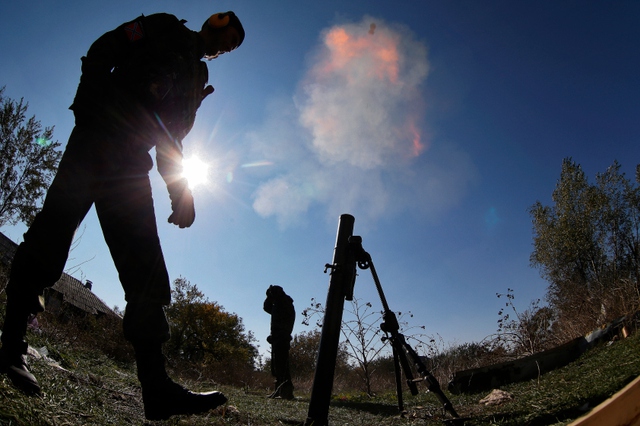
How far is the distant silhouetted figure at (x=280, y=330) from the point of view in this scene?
8152mm

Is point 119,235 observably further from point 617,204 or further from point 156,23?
point 617,204

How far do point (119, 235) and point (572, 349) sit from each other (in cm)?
531

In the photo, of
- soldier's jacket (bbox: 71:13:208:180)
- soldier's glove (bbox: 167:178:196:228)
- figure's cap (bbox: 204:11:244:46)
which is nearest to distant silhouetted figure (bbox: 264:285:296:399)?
soldier's glove (bbox: 167:178:196:228)

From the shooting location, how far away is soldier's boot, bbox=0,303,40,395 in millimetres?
1283

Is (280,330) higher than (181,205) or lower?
lower

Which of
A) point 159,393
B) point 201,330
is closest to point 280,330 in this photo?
point 159,393

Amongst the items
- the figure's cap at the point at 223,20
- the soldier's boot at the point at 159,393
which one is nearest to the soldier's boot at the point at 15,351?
the soldier's boot at the point at 159,393

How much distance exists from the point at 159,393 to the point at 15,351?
1.91ft

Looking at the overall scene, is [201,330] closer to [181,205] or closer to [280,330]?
[280,330]

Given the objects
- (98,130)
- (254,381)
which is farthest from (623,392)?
(254,381)

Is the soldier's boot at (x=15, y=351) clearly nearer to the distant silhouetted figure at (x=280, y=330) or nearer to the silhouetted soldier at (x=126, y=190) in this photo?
the silhouetted soldier at (x=126, y=190)

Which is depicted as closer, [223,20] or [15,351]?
[15,351]

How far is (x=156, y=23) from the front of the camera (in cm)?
179

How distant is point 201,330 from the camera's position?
1220 inches
